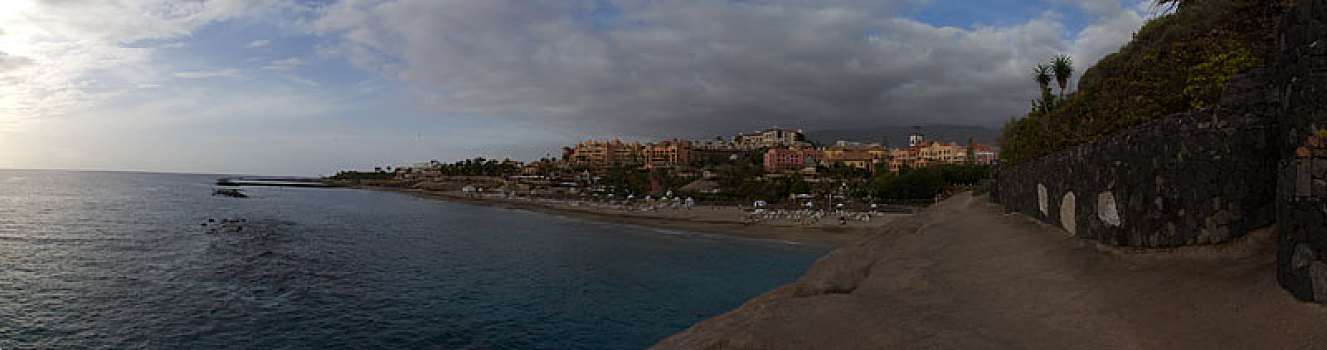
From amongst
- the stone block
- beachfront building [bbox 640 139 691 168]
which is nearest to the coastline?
the stone block

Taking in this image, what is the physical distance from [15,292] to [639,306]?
21579 mm

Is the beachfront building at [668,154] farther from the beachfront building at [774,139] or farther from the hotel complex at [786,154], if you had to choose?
the beachfront building at [774,139]

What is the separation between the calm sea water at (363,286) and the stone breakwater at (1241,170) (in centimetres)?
990

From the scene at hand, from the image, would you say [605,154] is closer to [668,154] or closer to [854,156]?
[668,154]

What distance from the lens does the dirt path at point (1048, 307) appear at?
427 cm

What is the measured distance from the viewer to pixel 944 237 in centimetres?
1309

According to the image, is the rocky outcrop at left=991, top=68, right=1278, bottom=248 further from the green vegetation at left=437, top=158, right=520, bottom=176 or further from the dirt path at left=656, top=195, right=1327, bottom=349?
the green vegetation at left=437, top=158, right=520, bottom=176

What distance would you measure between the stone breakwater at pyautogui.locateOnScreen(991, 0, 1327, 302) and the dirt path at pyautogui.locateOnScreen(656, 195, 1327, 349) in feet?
0.85

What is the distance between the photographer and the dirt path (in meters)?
4.27

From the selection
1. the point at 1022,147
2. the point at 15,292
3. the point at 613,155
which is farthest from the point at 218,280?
the point at 613,155

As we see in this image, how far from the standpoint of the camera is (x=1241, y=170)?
562cm

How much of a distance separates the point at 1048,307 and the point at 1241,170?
2.38 meters

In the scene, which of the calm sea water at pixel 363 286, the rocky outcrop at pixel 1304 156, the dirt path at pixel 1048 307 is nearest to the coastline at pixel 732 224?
the calm sea water at pixel 363 286

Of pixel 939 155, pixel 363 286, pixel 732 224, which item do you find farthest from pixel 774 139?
pixel 363 286
